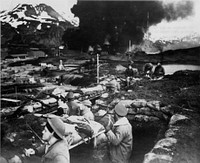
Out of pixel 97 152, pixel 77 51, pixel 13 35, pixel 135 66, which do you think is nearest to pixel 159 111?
pixel 135 66

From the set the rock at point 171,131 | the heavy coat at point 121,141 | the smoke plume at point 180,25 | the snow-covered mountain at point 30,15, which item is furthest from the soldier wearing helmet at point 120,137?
the snow-covered mountain at point 30,15

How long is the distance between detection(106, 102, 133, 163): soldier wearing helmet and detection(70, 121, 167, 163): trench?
0.09m

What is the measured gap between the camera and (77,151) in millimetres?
3227

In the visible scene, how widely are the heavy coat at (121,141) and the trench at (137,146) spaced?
0.28ft

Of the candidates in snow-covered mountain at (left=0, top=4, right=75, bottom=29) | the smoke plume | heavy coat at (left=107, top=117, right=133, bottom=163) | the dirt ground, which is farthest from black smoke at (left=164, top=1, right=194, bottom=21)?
heavy coat at (left=107, top=117, right=133, bottom=163)

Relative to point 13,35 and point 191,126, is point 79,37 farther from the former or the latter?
point 191,126

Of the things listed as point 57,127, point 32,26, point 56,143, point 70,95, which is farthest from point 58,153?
point 32,26

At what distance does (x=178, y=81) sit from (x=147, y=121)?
614 millimetres

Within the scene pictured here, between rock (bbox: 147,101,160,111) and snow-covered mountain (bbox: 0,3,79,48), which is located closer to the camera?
rock (bbox: 147,101,160,111)

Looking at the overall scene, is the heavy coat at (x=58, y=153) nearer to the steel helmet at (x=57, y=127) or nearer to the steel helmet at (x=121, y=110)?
the steel helmet at (x=57, y=127)

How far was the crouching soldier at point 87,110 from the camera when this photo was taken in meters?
3.31

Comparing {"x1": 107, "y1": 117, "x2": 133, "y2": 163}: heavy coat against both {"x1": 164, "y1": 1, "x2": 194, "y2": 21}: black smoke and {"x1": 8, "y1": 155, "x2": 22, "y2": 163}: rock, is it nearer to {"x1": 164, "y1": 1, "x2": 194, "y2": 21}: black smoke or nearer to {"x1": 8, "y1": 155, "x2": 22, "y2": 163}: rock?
{"x1": 8, "y1": 155, "x2": 22, "y2": 163}: rock

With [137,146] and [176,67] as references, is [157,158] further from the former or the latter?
[176,67]

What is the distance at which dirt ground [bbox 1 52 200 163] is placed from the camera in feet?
10.1
